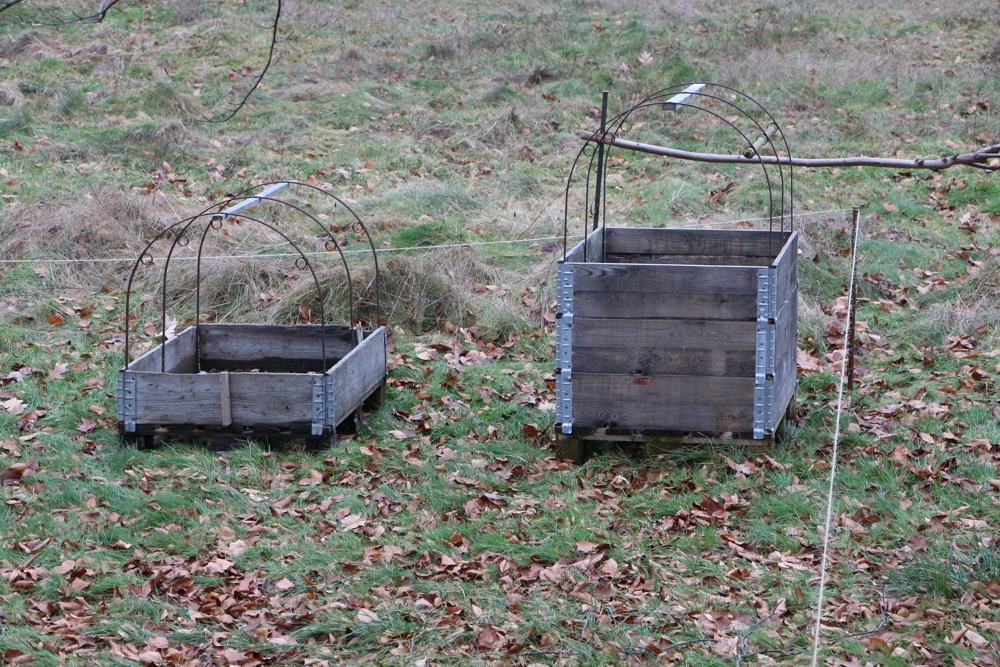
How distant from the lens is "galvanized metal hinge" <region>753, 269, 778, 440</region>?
5152mm

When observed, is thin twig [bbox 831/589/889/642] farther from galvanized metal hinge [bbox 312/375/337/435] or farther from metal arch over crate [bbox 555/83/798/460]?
galvanized metal hinge [bbox 312/375/337/435]

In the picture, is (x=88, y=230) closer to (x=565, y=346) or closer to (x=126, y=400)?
(x=126, y=400)

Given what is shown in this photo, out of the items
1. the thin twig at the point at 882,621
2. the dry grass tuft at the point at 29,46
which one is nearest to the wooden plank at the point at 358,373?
the thin twig at the point at 882,621

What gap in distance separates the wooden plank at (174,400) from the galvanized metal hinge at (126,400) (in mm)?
22

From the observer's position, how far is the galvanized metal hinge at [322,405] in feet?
18.4

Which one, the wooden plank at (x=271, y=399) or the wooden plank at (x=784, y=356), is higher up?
the wooden plank at (x=784, y=356)

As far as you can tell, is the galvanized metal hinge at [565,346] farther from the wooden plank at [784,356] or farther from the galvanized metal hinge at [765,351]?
the wooden plank at [784,356]

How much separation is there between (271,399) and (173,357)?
3.52 feet

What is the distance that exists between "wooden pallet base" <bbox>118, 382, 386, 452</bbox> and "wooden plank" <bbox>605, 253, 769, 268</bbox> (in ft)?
6.86

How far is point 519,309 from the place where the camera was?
787 cm

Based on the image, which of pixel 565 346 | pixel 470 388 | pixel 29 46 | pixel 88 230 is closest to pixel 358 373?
pixel 470 388

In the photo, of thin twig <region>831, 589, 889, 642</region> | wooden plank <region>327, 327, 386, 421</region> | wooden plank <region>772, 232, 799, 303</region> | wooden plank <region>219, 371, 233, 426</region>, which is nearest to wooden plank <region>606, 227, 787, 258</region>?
wooden plank <region>772, 232, 799, 303</region>

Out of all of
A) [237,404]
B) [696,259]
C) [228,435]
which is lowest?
[228,435]

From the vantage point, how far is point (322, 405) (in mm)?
5637
